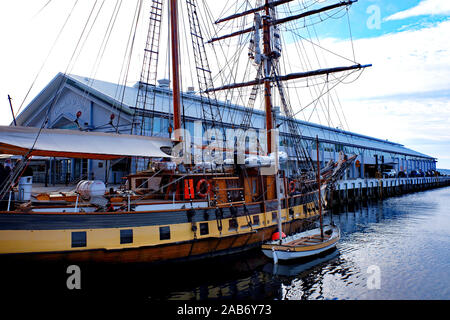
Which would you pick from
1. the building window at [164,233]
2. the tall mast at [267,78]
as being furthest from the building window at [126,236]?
the tall mast at [267,78]

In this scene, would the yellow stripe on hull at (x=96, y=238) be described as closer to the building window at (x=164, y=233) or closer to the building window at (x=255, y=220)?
the building window at (x=164, y=233)

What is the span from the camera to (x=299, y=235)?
1661 cm

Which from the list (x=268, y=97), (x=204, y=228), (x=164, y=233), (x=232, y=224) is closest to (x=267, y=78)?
(x=268, y=97)

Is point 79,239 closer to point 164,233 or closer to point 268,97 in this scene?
point 164,233

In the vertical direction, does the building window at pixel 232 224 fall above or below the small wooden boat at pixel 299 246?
above

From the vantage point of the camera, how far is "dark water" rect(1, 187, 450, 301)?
34.7 feet

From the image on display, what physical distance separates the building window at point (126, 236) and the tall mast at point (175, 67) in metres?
5.17

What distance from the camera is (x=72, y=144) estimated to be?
434 inches

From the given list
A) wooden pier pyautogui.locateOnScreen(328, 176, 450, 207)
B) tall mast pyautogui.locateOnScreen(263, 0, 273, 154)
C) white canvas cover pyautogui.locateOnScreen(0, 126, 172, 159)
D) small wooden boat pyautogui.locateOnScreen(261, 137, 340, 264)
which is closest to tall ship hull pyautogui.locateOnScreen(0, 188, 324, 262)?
small wooden boat pyautogui.locateOnScreen(261, 137, 340, 264)

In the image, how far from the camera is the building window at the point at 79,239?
34.5ft

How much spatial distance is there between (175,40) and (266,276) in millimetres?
12684

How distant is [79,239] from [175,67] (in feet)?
30.7
